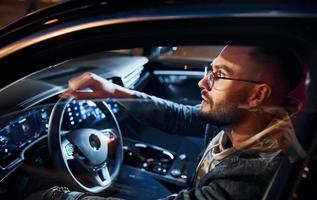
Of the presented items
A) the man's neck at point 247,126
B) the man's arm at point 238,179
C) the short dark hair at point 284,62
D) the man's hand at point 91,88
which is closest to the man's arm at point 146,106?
the man's hand at point 91,88

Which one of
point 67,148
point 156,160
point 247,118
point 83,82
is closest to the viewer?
point 247,118

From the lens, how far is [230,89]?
155cm

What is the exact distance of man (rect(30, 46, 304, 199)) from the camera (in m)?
1.36

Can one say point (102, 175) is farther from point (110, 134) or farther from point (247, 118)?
point (247, 118)

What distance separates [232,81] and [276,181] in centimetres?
37

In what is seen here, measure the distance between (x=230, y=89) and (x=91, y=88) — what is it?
0.57 meters

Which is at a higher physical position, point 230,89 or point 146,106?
point 230,89

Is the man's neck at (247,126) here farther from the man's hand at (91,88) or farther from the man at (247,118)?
the man's hand at (91,88)

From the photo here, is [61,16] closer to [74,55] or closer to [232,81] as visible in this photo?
[74,55]

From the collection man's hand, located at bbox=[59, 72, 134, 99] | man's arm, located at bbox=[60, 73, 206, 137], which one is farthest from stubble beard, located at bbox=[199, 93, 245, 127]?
man's hand, located at bbox=[59, 72, 134, 99]

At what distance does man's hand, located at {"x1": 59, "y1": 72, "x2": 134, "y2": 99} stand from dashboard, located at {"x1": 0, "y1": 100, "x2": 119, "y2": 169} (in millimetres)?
91

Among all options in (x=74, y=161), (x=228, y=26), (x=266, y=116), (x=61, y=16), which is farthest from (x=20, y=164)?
(x=228, y=26)

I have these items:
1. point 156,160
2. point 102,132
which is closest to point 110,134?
point 102,132

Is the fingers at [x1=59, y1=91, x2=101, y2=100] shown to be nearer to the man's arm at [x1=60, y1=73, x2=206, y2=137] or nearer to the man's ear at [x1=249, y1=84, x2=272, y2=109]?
the man's arm at [x1=60, y1=73, x2=206, y2=137]
